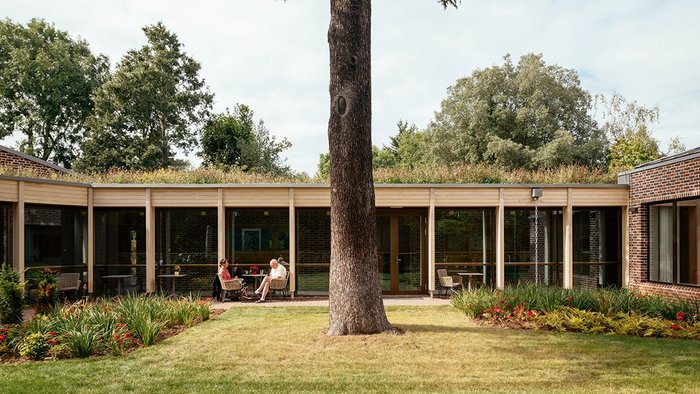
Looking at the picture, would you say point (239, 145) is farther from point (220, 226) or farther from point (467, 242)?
point (467, 242)

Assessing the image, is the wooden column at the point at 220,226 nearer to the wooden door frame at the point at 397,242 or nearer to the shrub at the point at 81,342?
the wooden door frame at the point at 397,242

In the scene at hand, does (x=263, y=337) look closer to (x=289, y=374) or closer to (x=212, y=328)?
(x=212, y=328)

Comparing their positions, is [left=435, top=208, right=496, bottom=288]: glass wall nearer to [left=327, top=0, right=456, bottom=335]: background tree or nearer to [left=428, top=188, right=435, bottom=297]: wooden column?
[left=428, top=188, right=435, bottom=297]: wooden column

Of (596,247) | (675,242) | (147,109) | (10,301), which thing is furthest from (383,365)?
(147,109)

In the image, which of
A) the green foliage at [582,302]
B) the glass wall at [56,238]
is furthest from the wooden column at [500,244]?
the glass wall at [56,238]

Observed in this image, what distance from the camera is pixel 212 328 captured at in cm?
1098

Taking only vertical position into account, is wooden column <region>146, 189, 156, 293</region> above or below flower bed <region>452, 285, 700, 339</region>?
above

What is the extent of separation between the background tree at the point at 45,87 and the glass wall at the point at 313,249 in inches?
1107

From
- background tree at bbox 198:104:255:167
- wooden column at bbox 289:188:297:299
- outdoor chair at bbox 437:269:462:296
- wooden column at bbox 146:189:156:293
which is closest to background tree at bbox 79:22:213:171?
background tree at bbox 198:104:255:167

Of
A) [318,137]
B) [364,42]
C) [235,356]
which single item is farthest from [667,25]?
[318,137]

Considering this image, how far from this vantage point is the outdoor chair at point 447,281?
16266 mm

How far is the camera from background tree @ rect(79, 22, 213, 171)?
36156 mm

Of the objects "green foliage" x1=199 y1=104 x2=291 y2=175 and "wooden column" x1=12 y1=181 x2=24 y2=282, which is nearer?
"wooden column" x1=12 y1=181 x2=24 y2=282

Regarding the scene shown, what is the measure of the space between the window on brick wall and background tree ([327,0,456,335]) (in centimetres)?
766
